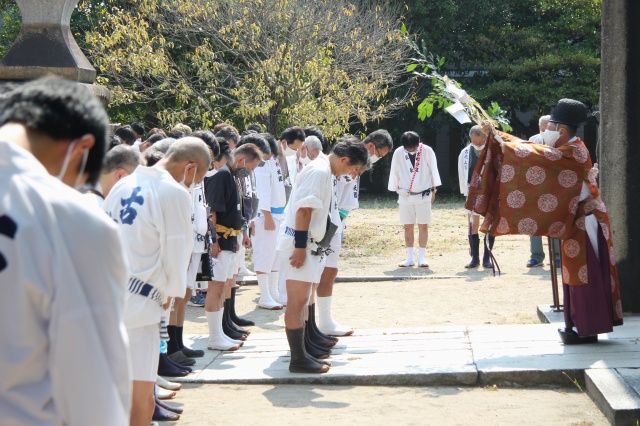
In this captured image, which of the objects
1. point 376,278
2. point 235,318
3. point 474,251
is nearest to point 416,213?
point 474,251

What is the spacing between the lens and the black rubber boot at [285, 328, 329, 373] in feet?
22.2

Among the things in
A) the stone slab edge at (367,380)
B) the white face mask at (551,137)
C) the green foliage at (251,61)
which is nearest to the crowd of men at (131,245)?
the stone slab edge at (367,380)

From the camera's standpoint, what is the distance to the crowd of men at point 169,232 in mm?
1959

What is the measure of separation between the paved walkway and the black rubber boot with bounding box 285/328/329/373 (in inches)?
2.4

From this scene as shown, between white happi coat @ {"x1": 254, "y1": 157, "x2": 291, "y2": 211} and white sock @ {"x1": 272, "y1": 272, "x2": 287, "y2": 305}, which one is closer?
white happi coat @ {"x1": 254, "y1": 157, "x2": 291, "y2": 211}

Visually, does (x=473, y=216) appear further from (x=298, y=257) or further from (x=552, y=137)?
(x=298, y=257)

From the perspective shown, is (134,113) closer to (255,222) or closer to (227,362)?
(255,222)

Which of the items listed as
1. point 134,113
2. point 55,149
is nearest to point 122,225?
point 55,149

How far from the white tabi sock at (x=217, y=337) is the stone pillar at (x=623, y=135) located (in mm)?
3789

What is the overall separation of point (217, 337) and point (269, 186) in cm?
267

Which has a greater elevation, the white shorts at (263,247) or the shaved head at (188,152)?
the shaved head at (188,152)

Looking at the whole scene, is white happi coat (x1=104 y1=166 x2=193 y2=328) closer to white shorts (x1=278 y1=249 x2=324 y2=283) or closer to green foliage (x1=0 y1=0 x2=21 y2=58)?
white shorts (x1=278 y1=249 x2=324 y2=283)

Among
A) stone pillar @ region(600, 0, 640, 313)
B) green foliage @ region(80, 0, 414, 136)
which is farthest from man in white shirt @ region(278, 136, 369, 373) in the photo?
green foliage @ region(80, 0, 414, 136)

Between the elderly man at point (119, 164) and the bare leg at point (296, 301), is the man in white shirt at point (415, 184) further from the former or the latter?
the elderly man at point (119, 164)
